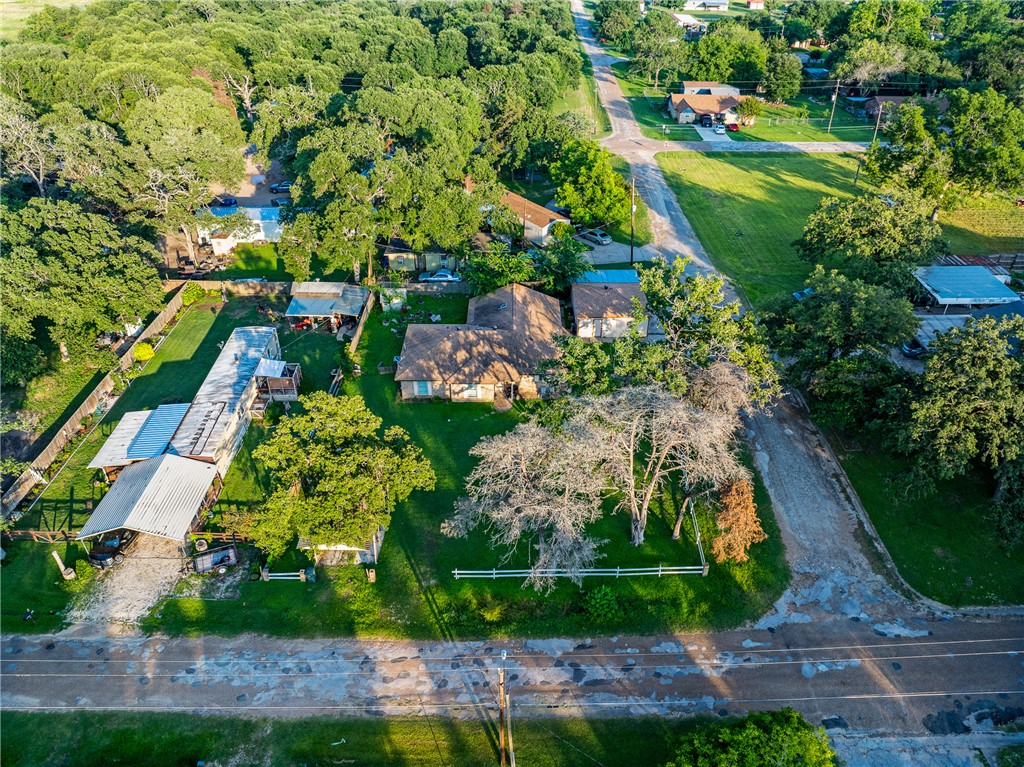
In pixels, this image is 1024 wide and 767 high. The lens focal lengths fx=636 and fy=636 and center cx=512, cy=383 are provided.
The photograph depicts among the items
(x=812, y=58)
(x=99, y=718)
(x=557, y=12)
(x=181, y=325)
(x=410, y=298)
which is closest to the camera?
(x=99, y=718)

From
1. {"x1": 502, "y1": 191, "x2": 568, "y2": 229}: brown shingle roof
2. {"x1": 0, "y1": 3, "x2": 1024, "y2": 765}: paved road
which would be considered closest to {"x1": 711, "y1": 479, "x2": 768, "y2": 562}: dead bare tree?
{"x1": 0, "y1": 3, "x2": 1024, "y2": 765}: paved road

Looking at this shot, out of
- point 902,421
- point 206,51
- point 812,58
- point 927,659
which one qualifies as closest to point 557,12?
point 812,58

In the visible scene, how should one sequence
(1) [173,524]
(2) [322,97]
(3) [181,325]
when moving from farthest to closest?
1. (2) [322,97]
2. (3) [181,325]
3. (1) [173,524]

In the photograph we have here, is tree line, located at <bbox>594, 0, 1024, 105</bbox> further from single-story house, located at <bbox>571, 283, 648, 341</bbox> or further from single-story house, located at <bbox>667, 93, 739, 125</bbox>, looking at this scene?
single-story house, located at <bbox>571, 283, 648, 341</bbox>

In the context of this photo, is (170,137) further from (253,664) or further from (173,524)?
(253,664)

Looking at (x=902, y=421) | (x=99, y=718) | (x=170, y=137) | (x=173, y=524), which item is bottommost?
(x=99, y=718)

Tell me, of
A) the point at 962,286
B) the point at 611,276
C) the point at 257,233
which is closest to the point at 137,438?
the point at 257,233

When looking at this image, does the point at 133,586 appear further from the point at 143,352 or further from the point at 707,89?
the point at 707,89
